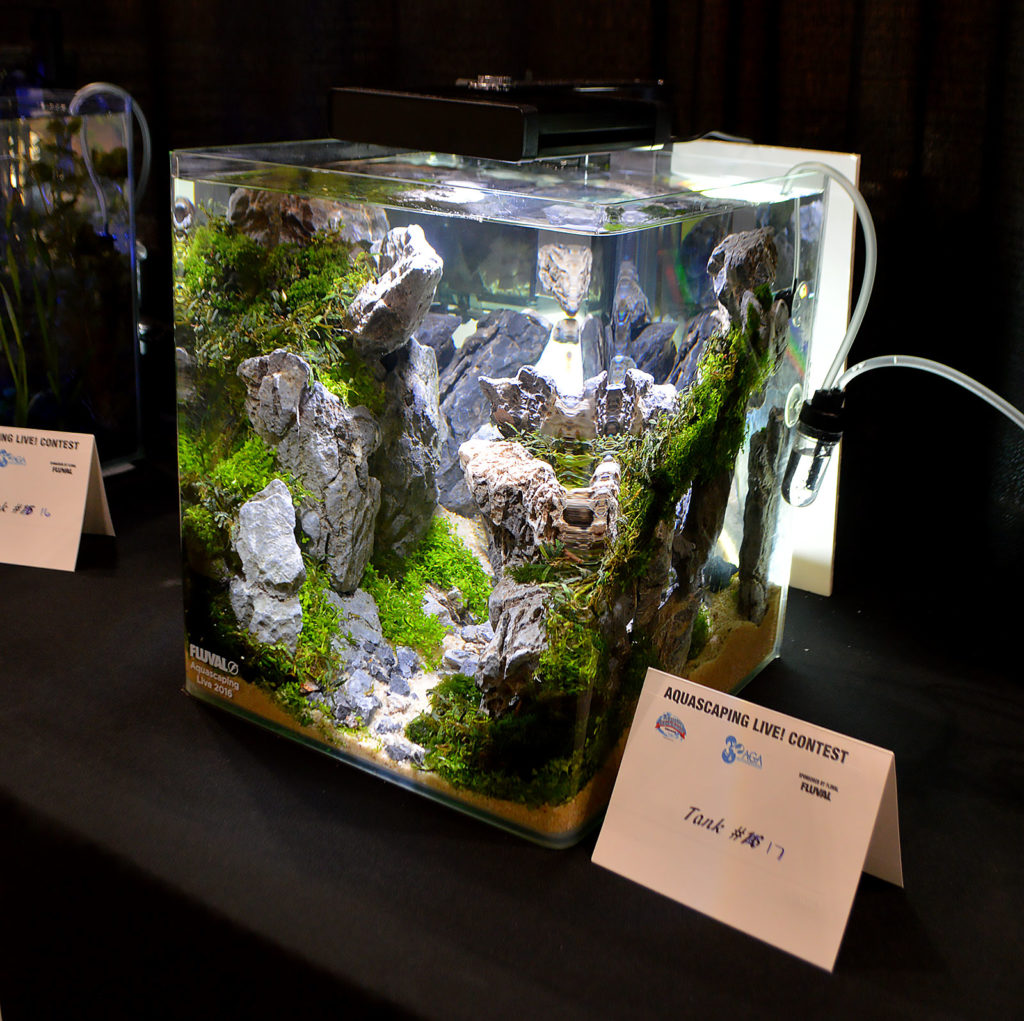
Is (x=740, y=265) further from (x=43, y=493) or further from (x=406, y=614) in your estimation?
(x=43, y=493)

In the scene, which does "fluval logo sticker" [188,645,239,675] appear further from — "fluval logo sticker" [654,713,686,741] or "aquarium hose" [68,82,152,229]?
"aquarium hose" [68,82,152,229]

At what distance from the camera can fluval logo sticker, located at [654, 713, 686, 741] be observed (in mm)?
762

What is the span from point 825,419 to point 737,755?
0.34m

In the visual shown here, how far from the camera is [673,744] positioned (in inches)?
30.0

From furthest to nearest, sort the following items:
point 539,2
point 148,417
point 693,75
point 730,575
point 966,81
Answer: point 148,417 < point 539,2 < point 693,75 < point 966,81 < point 730,575

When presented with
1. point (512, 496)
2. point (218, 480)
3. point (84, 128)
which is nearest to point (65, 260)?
point (84, 128)

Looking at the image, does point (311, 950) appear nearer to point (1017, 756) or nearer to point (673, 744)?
point (673, 744)

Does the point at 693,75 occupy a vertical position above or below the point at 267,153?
above

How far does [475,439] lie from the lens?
0.75 m

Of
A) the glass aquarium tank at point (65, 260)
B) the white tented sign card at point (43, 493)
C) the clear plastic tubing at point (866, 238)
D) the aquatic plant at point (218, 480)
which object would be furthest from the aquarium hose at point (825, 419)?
the glass aquarium tank at point (65, 260)

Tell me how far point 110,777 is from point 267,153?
57cm

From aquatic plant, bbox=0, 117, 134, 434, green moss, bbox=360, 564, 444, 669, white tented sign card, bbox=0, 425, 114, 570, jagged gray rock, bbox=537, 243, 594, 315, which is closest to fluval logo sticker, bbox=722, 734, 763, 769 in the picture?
green moss, bbox=360, 564, 444, 669

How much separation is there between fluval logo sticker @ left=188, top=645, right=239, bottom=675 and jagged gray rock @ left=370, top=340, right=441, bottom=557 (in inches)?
8.3

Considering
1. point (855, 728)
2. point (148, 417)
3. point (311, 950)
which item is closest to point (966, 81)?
point (855, 728)
